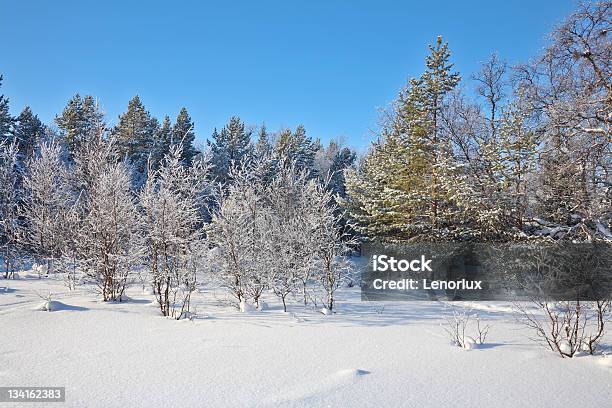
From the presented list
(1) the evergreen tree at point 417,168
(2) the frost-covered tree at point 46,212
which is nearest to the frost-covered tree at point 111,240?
(2) the frost-covered tree at point 46,212

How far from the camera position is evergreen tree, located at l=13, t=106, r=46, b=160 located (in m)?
33.2

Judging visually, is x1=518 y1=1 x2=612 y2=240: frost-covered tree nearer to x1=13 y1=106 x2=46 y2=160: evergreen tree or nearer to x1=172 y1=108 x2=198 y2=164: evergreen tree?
x1=172 y1=108 x2=198 y2=164: evergreen tree

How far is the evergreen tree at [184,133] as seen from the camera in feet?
111

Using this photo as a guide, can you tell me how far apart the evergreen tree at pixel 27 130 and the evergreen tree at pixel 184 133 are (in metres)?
12.0

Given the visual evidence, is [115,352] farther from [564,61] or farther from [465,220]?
[465,220]

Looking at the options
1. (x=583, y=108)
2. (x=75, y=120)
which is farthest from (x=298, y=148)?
(x=583, y=108)

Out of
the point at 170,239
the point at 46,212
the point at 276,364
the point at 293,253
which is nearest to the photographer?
the point at 276,364

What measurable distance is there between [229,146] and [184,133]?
5.02m

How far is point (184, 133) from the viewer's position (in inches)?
1319

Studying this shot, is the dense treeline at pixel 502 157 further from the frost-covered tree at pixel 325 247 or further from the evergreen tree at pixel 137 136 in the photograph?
the evergreen tree at pixel 137 136

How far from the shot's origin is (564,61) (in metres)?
7.92

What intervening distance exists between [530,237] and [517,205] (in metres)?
1.50

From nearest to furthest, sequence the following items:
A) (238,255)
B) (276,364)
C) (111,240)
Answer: (276,364) → (111,240) → (238,255)

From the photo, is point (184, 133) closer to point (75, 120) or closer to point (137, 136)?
point (137, 136)
